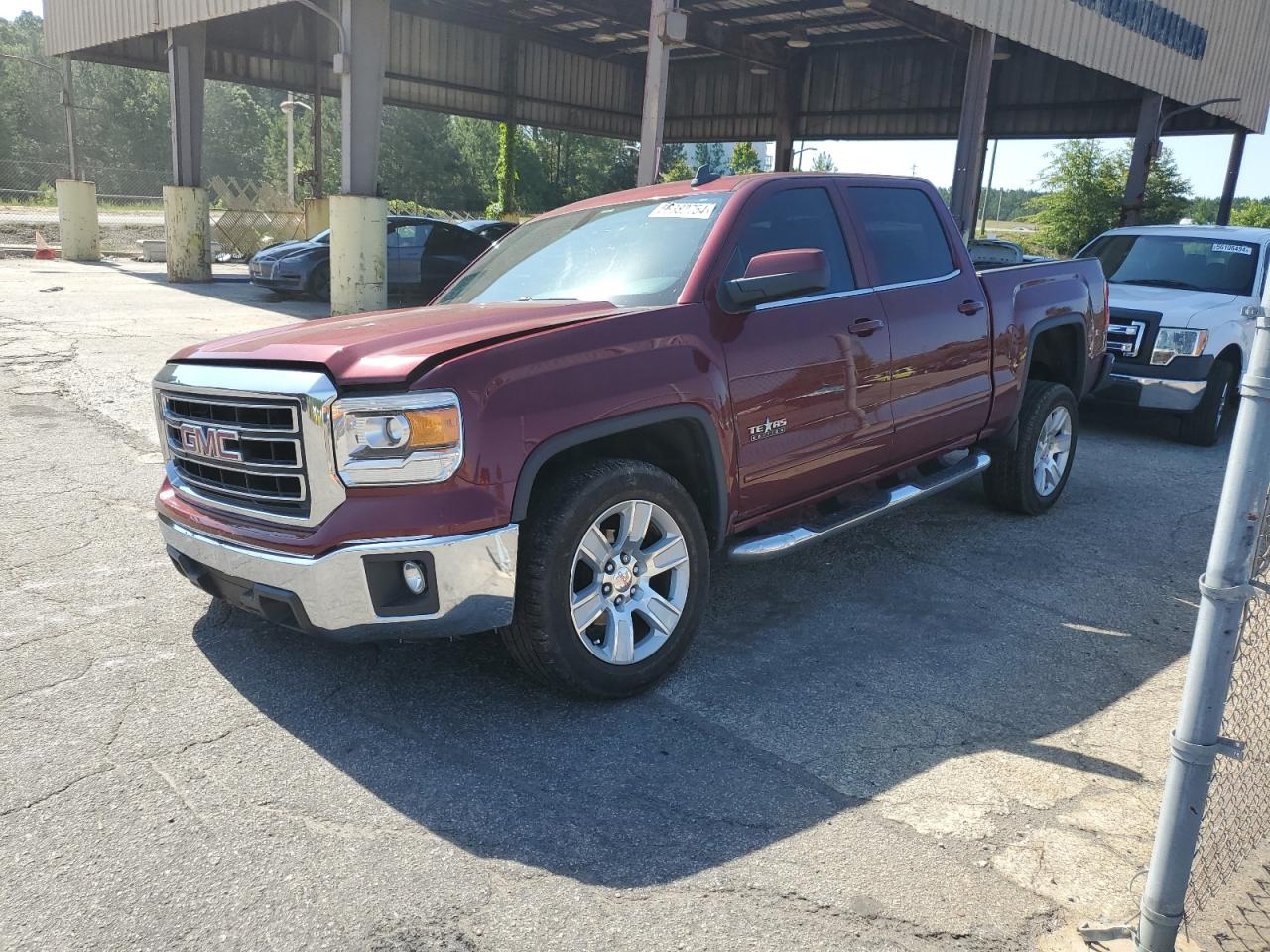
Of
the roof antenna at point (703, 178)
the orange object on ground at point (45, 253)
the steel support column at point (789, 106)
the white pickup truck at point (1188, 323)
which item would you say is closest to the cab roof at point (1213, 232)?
the white pickup truck at point (1188, 323)

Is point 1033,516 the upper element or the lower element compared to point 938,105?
lower

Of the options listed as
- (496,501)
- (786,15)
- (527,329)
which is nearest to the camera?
(496,501)

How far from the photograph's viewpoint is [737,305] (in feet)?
13.2

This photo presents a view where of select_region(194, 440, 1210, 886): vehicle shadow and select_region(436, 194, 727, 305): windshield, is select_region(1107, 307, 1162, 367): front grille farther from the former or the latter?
select_region(436, 194, 727, 305): windshield

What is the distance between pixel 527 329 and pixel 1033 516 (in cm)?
400

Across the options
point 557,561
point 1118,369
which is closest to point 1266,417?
point 557,561

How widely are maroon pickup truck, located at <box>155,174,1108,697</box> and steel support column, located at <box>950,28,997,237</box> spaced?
11.1 meters

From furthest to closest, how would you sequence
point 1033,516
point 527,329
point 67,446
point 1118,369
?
point 1118,369 → point 67,446 → point 1033,516 → point 527,329

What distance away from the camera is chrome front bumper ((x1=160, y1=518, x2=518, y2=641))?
3.17 metres

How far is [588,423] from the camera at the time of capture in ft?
11.4

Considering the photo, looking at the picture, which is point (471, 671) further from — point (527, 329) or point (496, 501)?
point (527, 329)

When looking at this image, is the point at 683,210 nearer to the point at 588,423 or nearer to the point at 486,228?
Answer: the point at 588,423

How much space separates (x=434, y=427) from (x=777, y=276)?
150 centimetres

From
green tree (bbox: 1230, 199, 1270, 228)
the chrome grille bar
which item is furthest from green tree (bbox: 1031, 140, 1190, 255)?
the chrome grille bar
